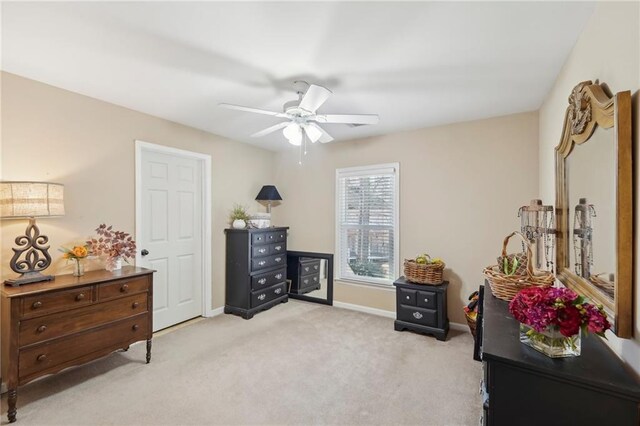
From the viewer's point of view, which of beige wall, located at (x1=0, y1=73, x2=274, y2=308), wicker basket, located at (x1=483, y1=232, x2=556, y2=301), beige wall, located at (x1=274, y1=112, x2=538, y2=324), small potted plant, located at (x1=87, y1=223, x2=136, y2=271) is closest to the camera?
wicker basket, located at (x1=483, y1=232, x2=556, y2=301)

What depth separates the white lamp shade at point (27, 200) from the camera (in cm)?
211

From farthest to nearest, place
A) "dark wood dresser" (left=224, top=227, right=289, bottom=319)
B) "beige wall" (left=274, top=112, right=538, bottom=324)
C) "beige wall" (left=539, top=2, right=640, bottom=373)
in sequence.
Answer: "dark wood dresser" (left=224, top=227, right=289, bottom=319)
"beige wall" (left=274, top=112, right=538, bottom=324)
"beige wall" (left=539, top=2, right=640, bottom=373)

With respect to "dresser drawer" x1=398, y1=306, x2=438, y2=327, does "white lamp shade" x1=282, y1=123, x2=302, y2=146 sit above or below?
above

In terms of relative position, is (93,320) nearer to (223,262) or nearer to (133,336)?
(133,336)

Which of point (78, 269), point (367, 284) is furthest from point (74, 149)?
point (367, 284)

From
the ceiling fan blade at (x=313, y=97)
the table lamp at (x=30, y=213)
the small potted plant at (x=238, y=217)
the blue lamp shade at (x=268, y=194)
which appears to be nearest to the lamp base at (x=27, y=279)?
the table lamp at (x=30, y=213)

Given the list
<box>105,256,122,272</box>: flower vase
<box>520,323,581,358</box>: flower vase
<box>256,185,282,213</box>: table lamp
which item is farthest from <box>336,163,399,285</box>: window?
<box>520,323,581,358</box>: flower vase

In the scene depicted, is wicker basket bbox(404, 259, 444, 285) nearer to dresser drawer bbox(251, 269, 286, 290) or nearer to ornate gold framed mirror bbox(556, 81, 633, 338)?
ornate gold framed mirror bbox(556, 81, 633, 338)

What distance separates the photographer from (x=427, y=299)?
3.32 meters

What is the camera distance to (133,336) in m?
2.62

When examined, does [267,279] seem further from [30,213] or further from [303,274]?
[30,213]

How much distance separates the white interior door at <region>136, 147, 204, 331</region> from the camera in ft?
10.9

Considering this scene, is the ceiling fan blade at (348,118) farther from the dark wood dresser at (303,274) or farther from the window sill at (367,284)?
the dark wood dresser at (303,274)

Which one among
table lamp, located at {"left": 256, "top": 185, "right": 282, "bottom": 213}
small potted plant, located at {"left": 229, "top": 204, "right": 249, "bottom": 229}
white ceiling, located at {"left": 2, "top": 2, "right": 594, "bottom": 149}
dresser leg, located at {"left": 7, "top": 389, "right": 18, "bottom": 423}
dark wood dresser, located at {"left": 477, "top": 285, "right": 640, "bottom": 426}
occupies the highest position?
white ceiling, located at {"left": 2, "top": 2, "right": 594, "bottom": 149}
